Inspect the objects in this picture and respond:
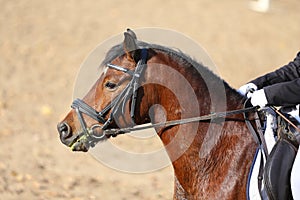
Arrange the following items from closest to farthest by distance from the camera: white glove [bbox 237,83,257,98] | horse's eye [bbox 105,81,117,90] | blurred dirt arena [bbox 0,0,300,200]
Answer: horse's eye [bbox 105,81,117,90]
white glove [bbox 237,83,257,98]
blurred dirt arena [bbox 0,0,300,200]

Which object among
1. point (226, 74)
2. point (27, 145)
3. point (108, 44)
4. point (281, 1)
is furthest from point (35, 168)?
point (281, 1)

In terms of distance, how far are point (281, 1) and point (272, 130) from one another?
13756 mm

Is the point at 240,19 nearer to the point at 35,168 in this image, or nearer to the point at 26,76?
the point at 26,76

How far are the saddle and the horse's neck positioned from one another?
0.20 m

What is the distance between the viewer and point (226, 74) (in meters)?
13.3

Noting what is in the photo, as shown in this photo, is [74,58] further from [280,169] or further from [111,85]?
[280,169]

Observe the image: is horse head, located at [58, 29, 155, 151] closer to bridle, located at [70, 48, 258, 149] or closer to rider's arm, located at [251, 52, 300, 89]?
bridle, located at [70, 48, 258, 149]

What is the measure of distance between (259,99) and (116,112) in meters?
0.97

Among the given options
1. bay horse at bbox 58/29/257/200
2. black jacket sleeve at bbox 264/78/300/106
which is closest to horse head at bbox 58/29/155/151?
bay horse at bbox 58/29/257/200

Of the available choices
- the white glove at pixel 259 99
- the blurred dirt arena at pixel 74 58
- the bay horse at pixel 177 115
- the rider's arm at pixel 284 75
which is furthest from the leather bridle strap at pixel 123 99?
the blurred dirt arena at pixel 74 58

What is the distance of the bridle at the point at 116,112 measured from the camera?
4199 millimetres

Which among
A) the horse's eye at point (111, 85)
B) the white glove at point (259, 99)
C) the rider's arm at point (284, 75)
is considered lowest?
the white glove at point (259, 99)

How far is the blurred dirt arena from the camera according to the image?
826 cm

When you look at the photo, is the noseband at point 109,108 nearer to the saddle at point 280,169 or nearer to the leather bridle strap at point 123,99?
the leather bridle strap at point 123,99
